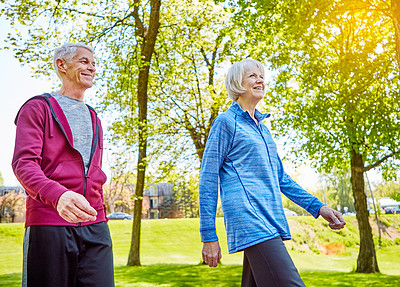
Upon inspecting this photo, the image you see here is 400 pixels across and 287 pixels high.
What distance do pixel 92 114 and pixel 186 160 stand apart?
1727 cm

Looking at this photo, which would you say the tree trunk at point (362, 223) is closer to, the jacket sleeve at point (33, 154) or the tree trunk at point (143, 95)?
the tree trunk at point (143, 95)

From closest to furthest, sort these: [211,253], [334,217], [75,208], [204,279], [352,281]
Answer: [75,208] < [211,253] < [334,217] < [204,279] < [352,281]

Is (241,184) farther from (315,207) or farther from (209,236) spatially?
(315,207)

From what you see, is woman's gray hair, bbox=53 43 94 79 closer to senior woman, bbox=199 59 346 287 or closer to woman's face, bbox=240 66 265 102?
senior woman, bbox=199 59 346 287

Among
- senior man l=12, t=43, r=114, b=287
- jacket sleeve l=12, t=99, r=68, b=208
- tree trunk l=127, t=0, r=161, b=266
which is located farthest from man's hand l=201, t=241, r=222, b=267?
tree trunk l=127, t=0, r=161, b=266

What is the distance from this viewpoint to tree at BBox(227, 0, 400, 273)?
12.9 meters

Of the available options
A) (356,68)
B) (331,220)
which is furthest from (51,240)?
(356,68)

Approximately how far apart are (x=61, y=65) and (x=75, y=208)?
4.62 feet

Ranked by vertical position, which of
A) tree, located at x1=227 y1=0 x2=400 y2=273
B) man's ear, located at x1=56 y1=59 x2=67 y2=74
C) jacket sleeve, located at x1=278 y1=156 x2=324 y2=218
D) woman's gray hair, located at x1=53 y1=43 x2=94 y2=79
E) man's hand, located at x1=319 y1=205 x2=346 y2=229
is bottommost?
man's hand, located at x1=319 y1=205 x2=346 y2=229

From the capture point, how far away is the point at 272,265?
2590 mm

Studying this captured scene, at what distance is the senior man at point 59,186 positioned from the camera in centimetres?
235

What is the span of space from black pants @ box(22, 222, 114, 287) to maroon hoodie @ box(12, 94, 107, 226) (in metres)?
0.06

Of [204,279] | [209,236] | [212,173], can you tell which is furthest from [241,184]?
[204,279]

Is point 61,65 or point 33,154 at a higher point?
point 61,65
